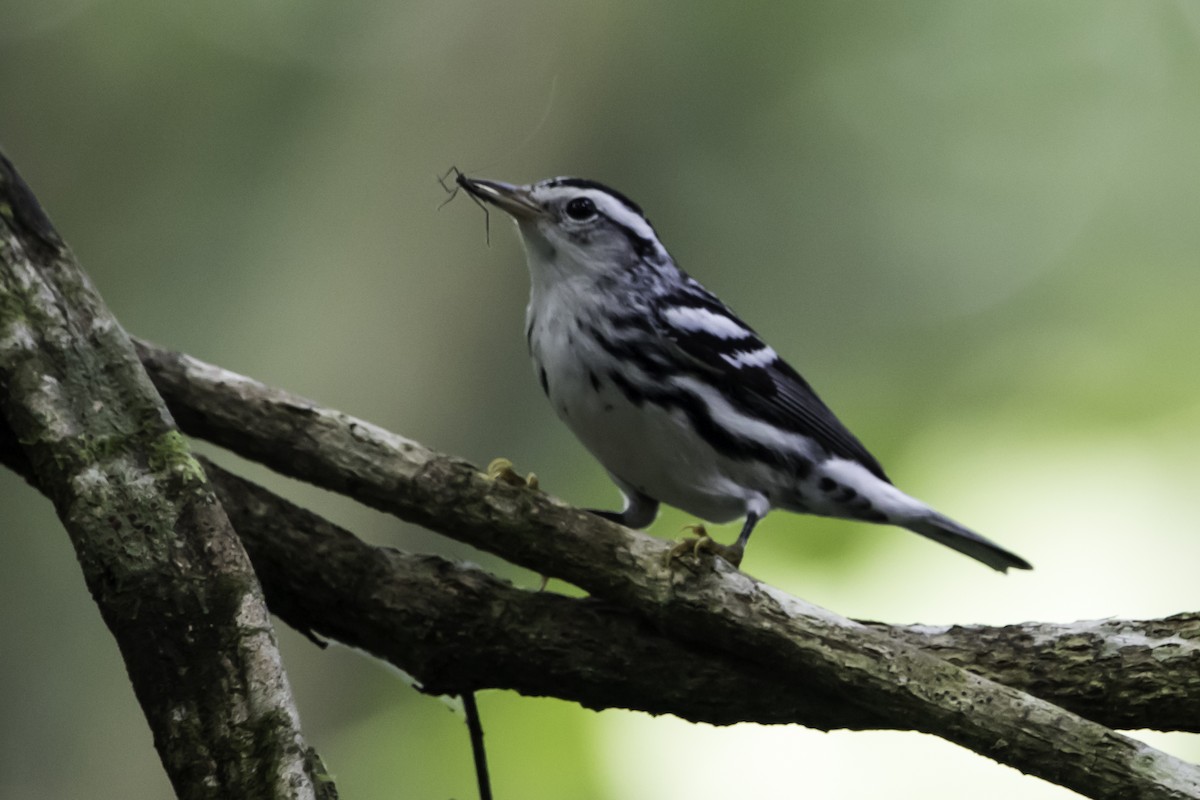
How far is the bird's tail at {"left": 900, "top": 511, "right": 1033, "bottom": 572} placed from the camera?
296 centimetres

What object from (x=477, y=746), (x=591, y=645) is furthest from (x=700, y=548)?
(x=477, y=746)

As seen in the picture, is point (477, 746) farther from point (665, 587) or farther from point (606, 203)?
point (606, 203)

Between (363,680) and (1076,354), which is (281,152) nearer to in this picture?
(363,680)

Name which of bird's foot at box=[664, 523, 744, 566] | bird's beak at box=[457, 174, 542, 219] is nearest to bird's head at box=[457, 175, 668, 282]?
bird's beak at box=[457, 174, 542, 219]

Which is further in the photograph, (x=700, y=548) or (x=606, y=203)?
(x=606, y=203)

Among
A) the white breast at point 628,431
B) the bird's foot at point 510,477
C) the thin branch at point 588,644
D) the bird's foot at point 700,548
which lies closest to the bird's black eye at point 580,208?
the white breast at point 628,431

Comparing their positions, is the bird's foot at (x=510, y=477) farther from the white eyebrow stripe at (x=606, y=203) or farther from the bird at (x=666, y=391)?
the white eyebrow stripe at (x=606, y=203)

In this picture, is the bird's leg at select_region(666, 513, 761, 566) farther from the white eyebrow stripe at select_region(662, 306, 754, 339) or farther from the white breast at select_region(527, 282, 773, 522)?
the white eyebrow stripe at select_region(662, 306, 754, 339)

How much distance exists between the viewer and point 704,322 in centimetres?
292

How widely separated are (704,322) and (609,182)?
187 cm

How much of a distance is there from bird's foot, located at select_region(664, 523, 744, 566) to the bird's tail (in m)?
0.77

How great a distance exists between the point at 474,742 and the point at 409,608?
31 centimetres

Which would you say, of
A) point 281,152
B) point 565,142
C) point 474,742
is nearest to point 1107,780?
point 474,742

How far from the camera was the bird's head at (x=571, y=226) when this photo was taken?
2969 millimetres
